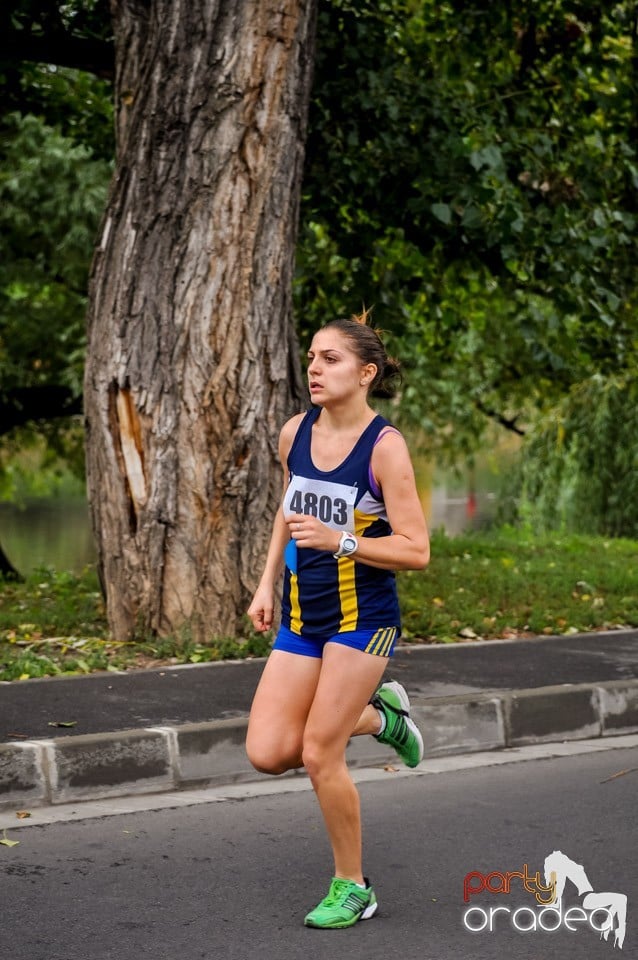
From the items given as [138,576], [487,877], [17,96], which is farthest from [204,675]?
[17,96]

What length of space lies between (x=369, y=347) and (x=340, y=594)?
79 centimetres

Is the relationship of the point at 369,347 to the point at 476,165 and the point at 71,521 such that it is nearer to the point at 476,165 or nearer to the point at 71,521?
the point at 476,165

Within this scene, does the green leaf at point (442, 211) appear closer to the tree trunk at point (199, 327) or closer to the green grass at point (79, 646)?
the tree trunk at point (199, 327)

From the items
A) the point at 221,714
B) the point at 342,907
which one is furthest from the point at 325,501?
the point at 221,714

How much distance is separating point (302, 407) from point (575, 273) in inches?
140

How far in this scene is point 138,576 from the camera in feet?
28.4

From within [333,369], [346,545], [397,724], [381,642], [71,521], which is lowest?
[71,521]

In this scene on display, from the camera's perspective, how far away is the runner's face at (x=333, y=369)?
429 cm

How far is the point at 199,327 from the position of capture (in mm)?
8531

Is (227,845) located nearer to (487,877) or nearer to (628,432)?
(487,877)

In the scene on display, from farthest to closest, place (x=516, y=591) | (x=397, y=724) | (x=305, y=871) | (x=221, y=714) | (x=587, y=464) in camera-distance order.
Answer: (x=587, y=464) < (x=516, y=591) < (x=221, y=714) < (x=305, y=871) < (x=397, y=724)

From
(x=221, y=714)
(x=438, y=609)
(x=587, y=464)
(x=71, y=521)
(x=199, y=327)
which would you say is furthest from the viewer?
(x=71, y=521)

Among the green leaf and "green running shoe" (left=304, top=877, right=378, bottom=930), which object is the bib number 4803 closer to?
"green running shoe" (left=304, top=877, right=378, bottom=930)

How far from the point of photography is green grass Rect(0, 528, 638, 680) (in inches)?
328
